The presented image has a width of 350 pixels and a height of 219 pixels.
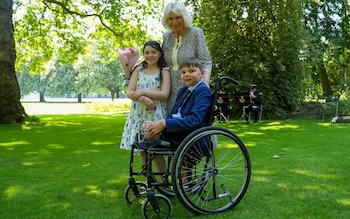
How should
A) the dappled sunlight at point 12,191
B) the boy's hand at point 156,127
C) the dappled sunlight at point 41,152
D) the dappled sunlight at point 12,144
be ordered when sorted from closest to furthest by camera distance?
the boy's hand at point 156,127 < the dappled sunlight at point 12,191 < the dappled sunlight at point 41,152 < the dappled sunlight at point 12,144

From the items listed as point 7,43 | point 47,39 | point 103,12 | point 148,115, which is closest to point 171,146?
point 148,115

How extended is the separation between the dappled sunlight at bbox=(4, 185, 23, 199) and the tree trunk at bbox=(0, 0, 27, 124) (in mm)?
7952

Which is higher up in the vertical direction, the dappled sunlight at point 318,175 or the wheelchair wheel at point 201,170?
the wheelchair wheel at point 201,170

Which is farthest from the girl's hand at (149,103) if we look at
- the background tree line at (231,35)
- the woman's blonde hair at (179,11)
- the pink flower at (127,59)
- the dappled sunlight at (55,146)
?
the background tree line at (231,35)

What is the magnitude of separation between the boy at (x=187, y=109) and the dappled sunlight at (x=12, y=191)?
1.56 m

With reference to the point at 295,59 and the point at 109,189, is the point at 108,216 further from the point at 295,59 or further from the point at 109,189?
the point at 295,59

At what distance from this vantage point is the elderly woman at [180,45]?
3195 millimetres

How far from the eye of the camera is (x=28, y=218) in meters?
2.80

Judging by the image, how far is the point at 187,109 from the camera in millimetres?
2871

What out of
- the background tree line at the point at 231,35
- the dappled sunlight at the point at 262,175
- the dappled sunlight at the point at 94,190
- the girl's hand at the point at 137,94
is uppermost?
the background tree line at the point at 231,35

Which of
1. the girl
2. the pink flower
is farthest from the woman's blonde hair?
the pink flower

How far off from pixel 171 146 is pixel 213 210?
590 mm

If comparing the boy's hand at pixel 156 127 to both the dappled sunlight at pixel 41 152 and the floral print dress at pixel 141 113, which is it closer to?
the floral print dress at pixel 141 113

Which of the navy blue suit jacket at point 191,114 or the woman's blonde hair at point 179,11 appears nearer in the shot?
the navy blue suit jacket at point 191,114
